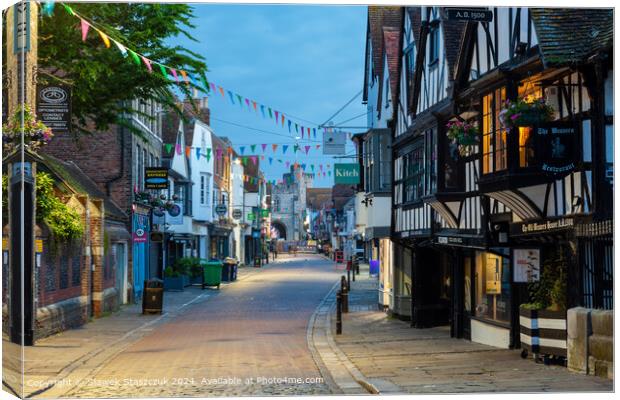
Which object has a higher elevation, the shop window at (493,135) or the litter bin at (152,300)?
the shop window at (493,135)

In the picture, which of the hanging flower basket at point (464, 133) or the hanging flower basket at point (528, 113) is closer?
the hanging flower basket at point (528, 113)

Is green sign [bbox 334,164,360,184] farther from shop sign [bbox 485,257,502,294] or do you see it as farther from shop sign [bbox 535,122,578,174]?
shop sign [bbox 535,122,578,174]

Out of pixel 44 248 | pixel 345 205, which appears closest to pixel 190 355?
pixel 44 248

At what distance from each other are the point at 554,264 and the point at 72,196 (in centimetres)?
1081

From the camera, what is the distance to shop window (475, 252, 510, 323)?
1692 cm

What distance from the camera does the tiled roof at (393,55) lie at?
24.3 meters

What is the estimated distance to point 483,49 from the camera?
1639 centimetres

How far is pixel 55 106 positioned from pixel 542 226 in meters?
7.30

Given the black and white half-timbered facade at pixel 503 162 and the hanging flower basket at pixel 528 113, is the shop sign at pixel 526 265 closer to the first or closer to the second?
the black and white half-timbered facade at pixel 503 162

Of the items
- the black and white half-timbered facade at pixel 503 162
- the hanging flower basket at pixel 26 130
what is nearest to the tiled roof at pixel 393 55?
the black and white half-timbered facade at pixel 503 162

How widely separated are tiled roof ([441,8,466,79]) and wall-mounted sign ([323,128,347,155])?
6.41 metres

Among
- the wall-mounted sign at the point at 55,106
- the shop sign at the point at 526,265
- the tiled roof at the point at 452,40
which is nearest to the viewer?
the wall-mounted sign at the point at 55,106

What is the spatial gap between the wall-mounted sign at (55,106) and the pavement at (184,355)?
3.39m

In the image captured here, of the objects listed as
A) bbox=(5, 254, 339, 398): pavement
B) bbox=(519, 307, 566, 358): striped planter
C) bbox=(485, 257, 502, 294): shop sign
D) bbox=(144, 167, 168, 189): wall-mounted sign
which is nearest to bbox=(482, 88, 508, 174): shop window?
bbox=(485, 257, 502, 294): shop sign
